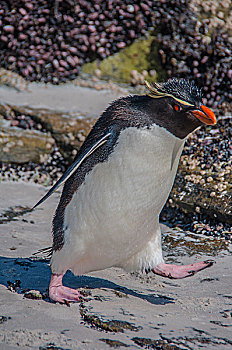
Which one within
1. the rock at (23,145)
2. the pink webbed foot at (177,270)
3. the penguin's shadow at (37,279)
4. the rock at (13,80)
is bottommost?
the rock at (23,145)

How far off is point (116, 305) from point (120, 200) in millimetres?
566

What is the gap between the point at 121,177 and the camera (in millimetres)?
2662

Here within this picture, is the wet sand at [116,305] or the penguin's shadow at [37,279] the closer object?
the wet sand at [116,305]

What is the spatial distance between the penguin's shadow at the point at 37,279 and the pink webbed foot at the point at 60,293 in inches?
4.1

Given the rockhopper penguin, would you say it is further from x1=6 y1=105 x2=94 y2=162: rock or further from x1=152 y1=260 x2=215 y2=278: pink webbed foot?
x1=6 y1=105 x2=94 y2=162: rock

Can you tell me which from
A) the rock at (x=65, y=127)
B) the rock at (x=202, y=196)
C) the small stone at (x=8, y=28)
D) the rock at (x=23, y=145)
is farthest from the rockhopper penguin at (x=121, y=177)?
the small stone at (x=8, y=28)

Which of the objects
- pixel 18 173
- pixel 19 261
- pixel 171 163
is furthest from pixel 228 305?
pixel 18 173

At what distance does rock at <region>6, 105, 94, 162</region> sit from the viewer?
5.24m

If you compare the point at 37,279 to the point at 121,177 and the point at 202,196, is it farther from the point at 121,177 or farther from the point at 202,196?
the point at 202,196

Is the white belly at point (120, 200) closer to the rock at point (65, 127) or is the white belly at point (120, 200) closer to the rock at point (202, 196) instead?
the rock at point (202, 196)

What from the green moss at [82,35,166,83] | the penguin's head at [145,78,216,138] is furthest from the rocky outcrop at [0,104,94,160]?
the penguin's head at [145,78,216,138]

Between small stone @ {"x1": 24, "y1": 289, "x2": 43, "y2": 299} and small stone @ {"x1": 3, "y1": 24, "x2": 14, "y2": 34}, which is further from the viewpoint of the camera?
small stone @ {"x1": 3, "y1": 24, "x2": 14, "y2": 34}

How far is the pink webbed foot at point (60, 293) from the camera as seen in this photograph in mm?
2668

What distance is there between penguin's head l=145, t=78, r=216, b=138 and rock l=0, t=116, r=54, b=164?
2735 mm
